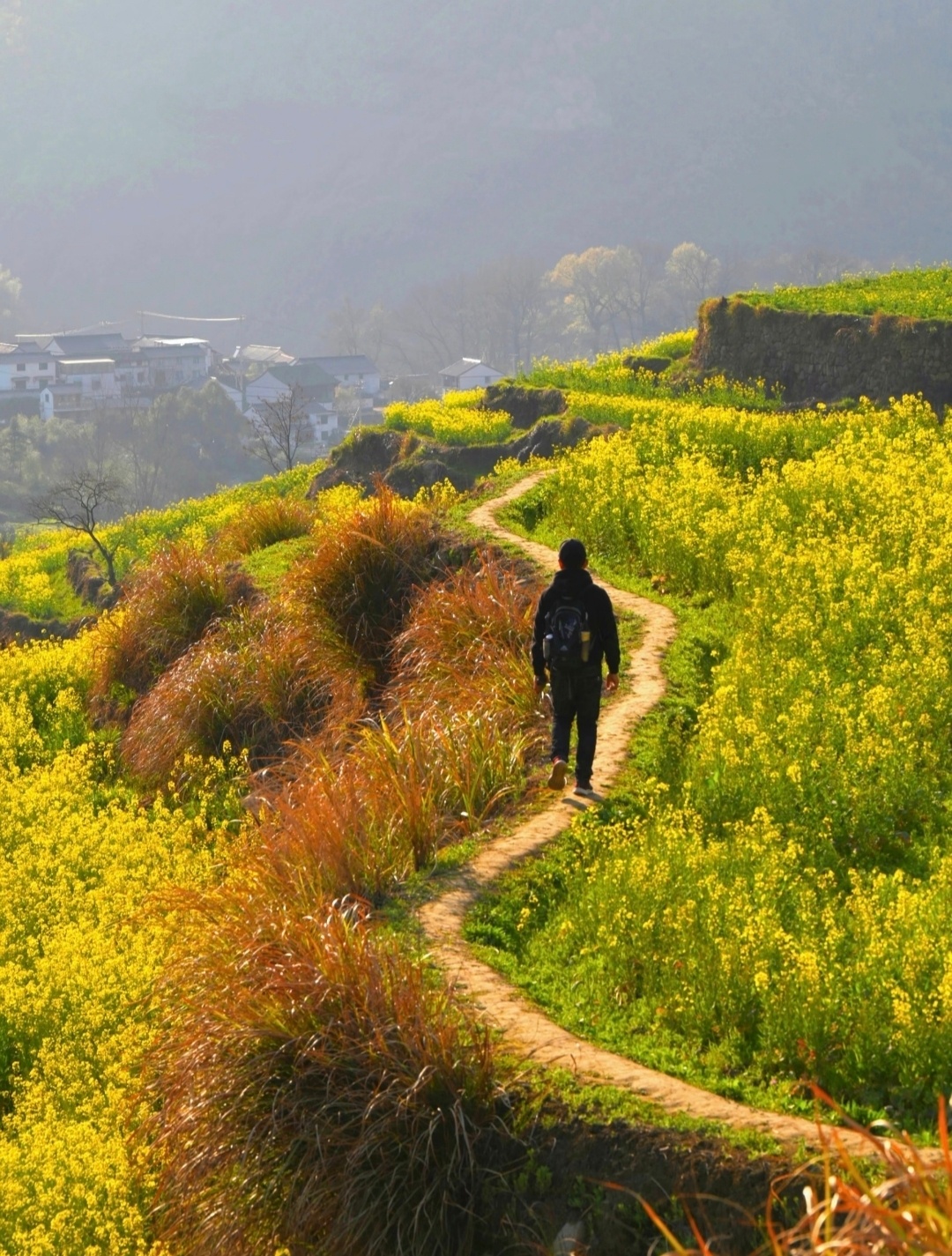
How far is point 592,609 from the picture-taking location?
908 cm

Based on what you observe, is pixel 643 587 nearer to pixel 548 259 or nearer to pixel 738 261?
pixel 738 261

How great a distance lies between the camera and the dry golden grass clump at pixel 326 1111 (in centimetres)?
625

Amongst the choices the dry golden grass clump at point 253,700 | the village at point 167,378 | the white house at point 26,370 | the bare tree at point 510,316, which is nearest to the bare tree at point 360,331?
the bare tree at point 510,316

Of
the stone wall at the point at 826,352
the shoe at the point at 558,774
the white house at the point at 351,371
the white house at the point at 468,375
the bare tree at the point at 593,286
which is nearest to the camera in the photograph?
the shoe at the point at 558,774

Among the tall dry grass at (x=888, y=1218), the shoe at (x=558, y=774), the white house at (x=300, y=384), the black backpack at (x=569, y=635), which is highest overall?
the tall dry grass at (x=888, y=1218)

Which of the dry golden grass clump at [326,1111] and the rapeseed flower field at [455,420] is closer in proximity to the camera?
the dry golden grass clump at [326,1111]

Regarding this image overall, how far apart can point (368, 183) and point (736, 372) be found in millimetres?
159060

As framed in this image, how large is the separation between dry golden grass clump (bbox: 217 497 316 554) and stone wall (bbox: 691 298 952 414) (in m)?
8.76

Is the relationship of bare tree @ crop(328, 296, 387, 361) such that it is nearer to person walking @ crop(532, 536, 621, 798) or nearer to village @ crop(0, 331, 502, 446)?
village @ crop(0, 331, 502, 446)

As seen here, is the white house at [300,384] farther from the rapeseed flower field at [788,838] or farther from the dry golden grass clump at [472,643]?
the rapeseed flower field at [788,838]

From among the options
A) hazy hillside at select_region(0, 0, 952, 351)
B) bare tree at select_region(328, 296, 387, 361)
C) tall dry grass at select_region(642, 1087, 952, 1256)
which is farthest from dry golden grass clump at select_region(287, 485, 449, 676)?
hazy hillside at select_region(0, 0, 952, 351)

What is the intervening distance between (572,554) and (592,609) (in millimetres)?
365

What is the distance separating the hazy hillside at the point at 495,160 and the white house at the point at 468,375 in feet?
162

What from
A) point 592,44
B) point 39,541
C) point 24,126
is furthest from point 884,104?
point 39,541
